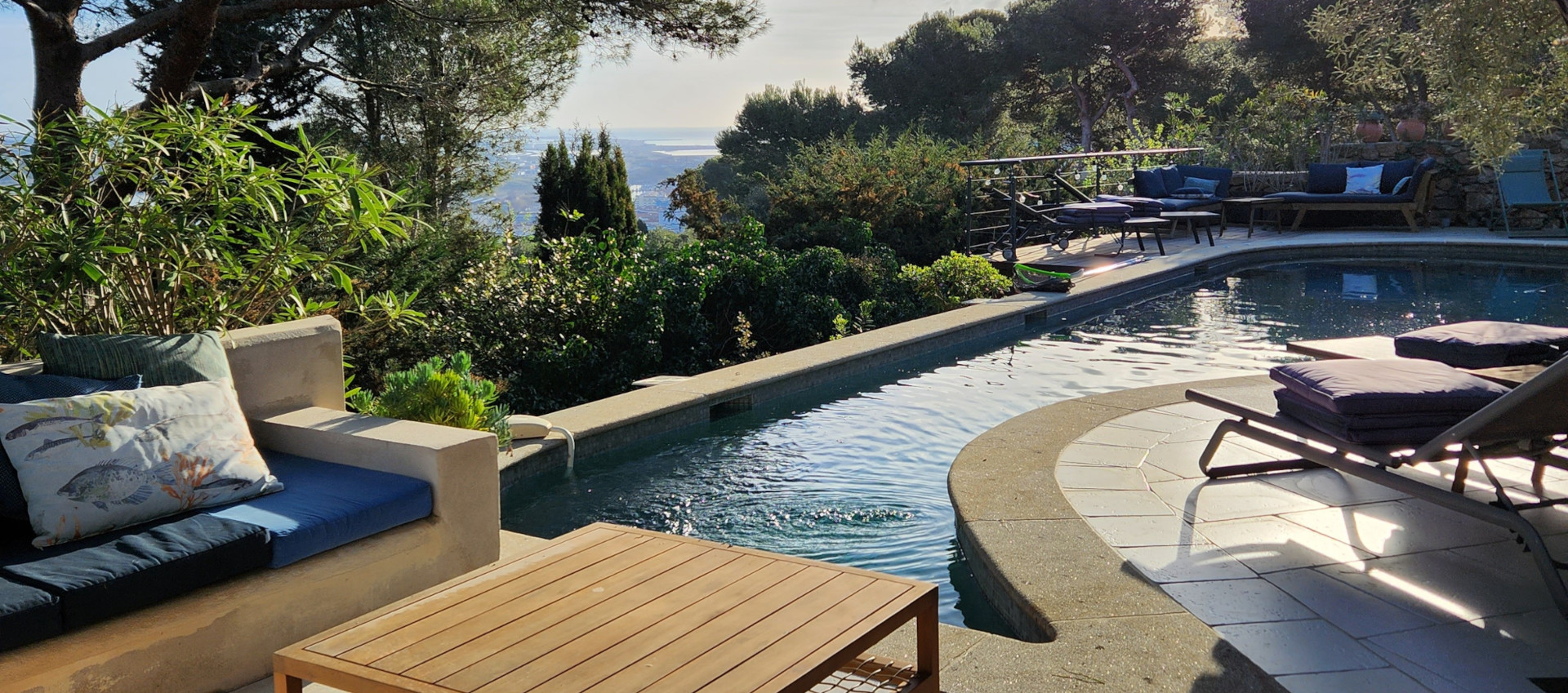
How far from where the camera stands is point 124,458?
2.62 meters

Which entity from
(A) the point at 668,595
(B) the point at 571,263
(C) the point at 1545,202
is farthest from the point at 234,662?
(C) the point at 1545,202

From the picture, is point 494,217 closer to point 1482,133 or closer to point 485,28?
point 485,28

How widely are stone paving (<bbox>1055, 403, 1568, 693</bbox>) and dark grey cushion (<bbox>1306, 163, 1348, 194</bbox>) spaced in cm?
1094

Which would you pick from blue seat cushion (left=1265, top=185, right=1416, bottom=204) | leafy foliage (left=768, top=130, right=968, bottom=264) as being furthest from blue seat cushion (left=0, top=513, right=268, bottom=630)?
blue seat cushion (left=1265, top=185, right=1416, bottom=204)

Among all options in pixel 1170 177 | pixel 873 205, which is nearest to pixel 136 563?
pixel 873 205

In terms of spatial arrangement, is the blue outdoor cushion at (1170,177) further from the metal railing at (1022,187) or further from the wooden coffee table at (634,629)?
the wooden coffee table at (634,629)

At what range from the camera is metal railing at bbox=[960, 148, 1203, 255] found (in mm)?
10930

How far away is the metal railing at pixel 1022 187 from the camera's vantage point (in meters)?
10.9

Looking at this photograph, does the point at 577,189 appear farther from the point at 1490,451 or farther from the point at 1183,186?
the point at 1490,451

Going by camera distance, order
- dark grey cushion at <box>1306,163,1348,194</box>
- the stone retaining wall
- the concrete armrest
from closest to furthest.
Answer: the concrete armrest < the stone retaining wall < dark grey cushion at <box>1306,163,1348,194</box>

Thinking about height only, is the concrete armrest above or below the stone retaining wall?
below

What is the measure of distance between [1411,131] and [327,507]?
15524 mm

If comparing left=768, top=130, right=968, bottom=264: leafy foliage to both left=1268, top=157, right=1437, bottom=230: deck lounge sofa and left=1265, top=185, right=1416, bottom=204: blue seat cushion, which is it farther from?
left=1268, top=157, right=1437, bottom=230: deck lounge sofa

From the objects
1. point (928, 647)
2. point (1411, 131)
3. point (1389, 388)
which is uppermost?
point (1411, 131)
